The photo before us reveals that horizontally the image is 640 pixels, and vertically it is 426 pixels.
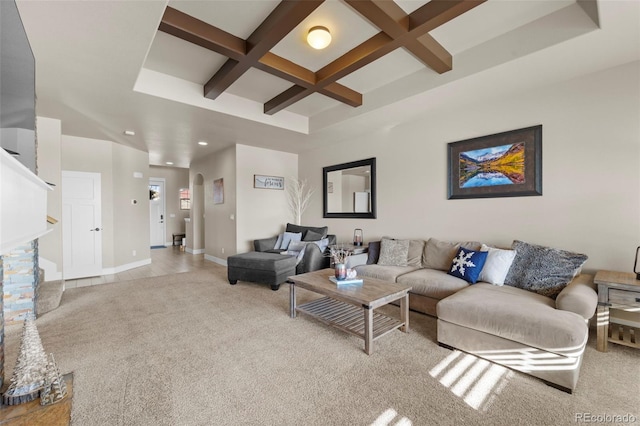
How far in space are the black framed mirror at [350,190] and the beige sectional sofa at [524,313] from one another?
193 centimetres

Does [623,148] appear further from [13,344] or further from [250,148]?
[13,344]

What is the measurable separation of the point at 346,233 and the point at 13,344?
14.5ft

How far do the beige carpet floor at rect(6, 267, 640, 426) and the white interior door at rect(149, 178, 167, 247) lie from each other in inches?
269

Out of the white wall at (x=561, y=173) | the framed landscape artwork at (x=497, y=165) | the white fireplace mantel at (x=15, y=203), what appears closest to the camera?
the white fireplace mantel at (x=15, y=203)

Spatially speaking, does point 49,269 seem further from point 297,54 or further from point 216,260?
point 297,54

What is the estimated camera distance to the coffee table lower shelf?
2.49 metres

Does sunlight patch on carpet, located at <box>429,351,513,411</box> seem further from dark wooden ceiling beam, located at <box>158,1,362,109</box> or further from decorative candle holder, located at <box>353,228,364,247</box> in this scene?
dark wooden ceiling beam, located at <box>158,1,362,109</box>

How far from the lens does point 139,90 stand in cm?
311

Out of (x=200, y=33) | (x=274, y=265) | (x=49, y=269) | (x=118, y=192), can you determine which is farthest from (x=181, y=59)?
(x=49, y=269)

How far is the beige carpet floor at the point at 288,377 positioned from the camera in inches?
63.1

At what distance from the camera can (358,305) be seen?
2.63 m

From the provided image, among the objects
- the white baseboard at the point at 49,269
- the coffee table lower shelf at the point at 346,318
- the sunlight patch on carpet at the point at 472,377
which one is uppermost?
the white baseboard at the point at 49,269

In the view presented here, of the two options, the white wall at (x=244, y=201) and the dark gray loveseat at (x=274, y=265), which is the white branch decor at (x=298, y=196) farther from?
the dark gray loveseat at (x=274, y=265)

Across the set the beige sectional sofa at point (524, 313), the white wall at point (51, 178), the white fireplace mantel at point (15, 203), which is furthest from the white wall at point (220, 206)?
the white fireplace mantel at point (15, 203)
